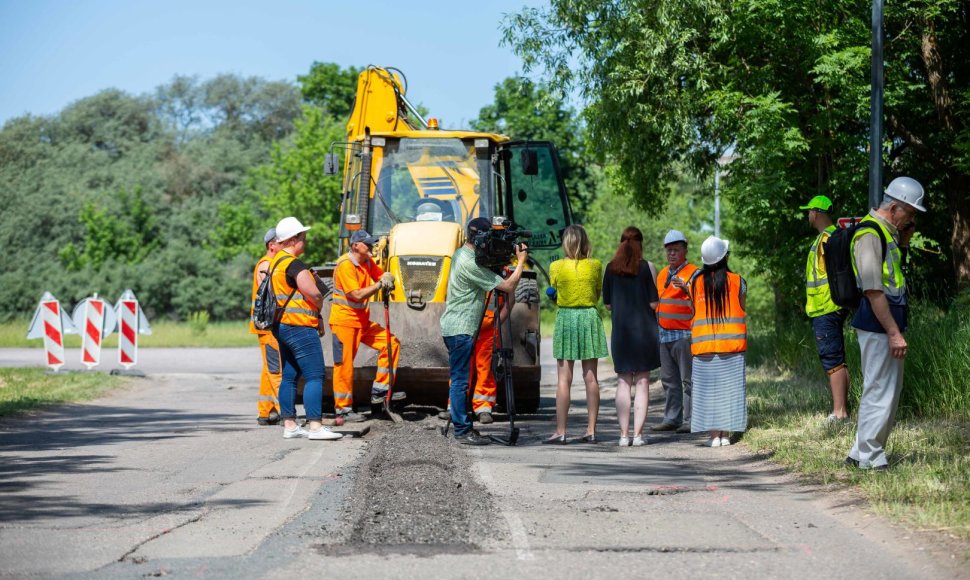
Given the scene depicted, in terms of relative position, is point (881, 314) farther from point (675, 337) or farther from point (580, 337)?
point (675, 337)

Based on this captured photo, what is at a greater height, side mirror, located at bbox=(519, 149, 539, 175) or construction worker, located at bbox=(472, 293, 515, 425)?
side mirror, located at bbox=(519, 149, 539, 175)

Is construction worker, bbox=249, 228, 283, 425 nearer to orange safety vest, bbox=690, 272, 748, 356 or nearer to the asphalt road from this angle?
the asphalt road

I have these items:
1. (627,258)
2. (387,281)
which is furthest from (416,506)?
(387,281)

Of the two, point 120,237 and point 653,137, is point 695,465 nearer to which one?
point 653,137

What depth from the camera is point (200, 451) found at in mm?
11117

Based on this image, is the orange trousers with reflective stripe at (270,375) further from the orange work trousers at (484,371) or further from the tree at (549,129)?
the tree at (549,129)

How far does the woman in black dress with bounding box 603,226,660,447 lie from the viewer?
37.2ft

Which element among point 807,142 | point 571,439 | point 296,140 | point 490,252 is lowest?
point 571,439

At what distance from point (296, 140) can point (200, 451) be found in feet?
142

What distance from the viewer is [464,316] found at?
11359mm

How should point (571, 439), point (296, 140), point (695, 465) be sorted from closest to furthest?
point (695, 465), point (571, 439), point (296, 140)

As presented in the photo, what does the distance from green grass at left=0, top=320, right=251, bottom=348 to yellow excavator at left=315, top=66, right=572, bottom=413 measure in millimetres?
23909

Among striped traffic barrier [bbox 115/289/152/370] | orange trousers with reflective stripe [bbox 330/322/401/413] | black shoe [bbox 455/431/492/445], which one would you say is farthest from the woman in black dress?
striped traffic barrier [bbox 115/289/152/370]

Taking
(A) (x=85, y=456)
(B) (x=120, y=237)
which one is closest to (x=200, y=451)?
(A) (x=85, y=456)
